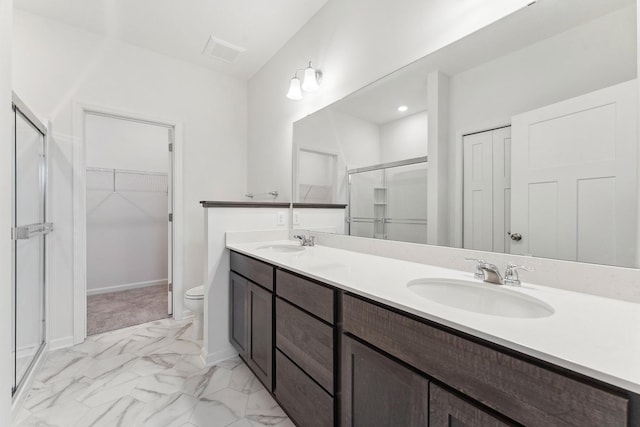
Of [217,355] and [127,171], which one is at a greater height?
[127,171]

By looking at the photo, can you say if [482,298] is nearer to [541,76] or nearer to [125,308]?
[541,76]

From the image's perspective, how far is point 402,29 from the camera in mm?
1481

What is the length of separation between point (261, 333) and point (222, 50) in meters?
2.46

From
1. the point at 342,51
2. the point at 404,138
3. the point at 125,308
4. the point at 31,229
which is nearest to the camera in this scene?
the point at 404,138

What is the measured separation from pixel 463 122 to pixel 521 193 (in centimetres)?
39

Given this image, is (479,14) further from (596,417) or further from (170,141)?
(170,141)

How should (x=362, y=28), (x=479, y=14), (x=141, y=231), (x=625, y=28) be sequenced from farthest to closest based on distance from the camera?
1. (x=141, y=231)
2. (x=362, y=28)
3. (x=479, y=14)
4. (x=625, y=28)

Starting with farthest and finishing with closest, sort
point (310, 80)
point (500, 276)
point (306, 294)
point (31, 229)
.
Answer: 1. point (310, 80)
2. point (31, 229)
3. point (306, 294)
4. point (500, 276)

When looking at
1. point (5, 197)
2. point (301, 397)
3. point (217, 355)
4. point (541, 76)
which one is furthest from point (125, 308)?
point (541, 76)

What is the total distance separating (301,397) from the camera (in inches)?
47.0

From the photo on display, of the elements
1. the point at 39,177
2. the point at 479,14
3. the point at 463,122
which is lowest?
the point at 39,177

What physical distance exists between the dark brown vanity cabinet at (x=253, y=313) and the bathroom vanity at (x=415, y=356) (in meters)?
0.02

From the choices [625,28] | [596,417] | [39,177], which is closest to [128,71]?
[39,177]

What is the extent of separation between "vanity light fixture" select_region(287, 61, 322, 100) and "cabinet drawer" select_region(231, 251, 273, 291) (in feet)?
4.22
